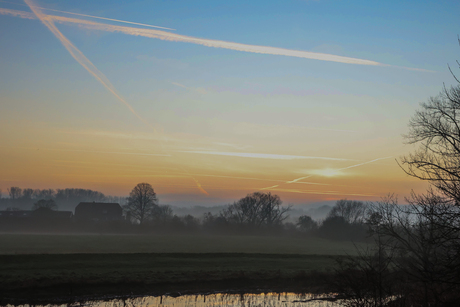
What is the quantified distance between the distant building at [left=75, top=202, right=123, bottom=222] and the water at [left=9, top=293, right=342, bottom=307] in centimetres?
8476

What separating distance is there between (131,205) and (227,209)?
27480 millimetres

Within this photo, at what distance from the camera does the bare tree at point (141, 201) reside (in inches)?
3627

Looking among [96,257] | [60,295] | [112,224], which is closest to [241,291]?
[60,295]

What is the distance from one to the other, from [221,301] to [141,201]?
75222 mm

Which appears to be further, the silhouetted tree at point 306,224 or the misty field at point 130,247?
the silhouetted tree at point 306,224

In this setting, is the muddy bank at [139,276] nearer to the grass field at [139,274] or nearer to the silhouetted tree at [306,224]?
the grass field at [139,274]

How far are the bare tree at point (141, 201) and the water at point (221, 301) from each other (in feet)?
236

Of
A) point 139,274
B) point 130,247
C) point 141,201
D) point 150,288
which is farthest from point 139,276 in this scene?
point 141,201

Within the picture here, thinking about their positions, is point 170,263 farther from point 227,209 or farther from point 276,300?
point 227,209

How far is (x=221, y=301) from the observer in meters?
21.7

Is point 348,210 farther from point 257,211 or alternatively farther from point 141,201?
point 141,201

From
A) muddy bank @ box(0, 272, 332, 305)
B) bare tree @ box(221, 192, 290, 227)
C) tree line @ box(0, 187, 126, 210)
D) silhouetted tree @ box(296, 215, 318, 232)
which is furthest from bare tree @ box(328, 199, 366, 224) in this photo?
tree line @ box(0, 187, 126, 210)

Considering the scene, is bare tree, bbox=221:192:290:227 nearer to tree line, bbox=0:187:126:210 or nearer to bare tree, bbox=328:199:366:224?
bare tree, bbox=328:199:366:224

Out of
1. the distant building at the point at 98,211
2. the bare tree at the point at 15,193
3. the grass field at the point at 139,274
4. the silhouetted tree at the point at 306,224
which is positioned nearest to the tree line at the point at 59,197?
the bare tree at the point at 15,193
